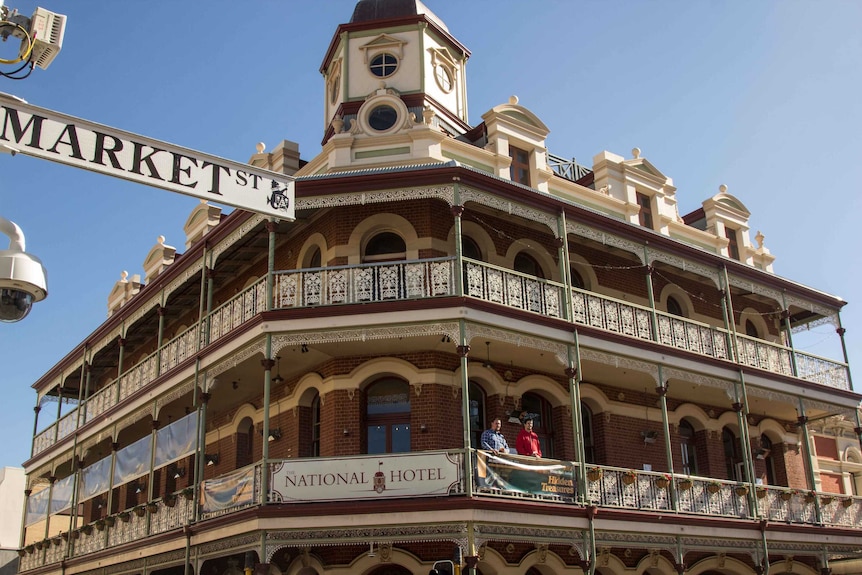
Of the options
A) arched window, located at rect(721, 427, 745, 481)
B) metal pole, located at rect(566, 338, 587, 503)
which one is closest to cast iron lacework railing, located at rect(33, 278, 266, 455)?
metal pole, located at rect(566, 338, 587, 503)

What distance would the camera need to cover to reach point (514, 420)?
1900 cm

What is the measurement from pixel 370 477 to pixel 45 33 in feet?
38.4

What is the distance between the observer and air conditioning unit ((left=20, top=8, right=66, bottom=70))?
17.4 feet

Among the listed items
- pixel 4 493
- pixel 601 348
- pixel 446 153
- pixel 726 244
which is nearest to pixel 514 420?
pixel 601 348

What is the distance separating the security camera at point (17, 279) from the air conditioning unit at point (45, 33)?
41.6 inches

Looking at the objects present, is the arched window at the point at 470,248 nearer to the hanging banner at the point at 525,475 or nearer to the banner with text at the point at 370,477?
the hanging banner at the point at 525,475

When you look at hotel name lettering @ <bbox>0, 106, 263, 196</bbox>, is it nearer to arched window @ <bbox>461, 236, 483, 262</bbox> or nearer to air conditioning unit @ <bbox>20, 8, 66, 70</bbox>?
air conditioning unit @ <bbox>20, 8, 66, 70</bbox>

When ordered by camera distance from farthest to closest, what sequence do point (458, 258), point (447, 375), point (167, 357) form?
1. point (167, 357)
2. point (447, 375)
3. point (458, 258)

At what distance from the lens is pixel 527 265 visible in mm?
20844

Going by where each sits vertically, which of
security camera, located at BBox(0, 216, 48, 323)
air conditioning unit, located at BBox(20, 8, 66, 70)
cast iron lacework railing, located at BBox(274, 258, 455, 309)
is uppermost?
cast iron lacework railing, located at BBox(274, 258, 455, 309)

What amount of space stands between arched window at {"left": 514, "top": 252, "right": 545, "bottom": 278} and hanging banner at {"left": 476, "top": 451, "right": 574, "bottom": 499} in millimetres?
5160

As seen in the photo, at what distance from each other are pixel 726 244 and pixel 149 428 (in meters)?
17.0

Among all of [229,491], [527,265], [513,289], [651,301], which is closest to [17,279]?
[229,491]

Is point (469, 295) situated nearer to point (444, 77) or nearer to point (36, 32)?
point (444, 77)
